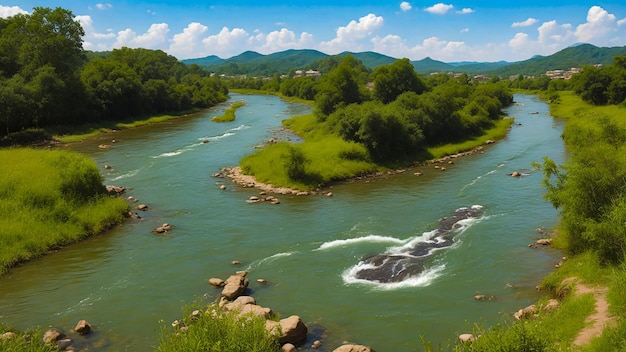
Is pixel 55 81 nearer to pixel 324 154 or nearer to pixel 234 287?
pixel 324 154

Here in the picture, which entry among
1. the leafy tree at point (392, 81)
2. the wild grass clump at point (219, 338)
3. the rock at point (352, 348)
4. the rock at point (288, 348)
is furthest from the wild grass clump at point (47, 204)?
the leafy tree at point (392, 81)

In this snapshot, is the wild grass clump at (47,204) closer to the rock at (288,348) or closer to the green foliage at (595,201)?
the rock at (288,348)

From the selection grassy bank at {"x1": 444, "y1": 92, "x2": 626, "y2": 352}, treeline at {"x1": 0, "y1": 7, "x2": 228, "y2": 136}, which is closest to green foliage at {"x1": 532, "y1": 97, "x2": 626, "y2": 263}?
grassy bank at {"x1": 444, "y1": 92, "x2": 626, "y2": 352}

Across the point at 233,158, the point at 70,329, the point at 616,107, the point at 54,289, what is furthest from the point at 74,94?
the point at 616,107

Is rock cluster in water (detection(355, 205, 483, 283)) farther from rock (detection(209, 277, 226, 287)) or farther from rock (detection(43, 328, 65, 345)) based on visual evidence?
rock (detection(43, 328, 65, 345))

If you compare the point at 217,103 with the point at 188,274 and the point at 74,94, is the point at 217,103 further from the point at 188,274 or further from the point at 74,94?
the point at 188,274
